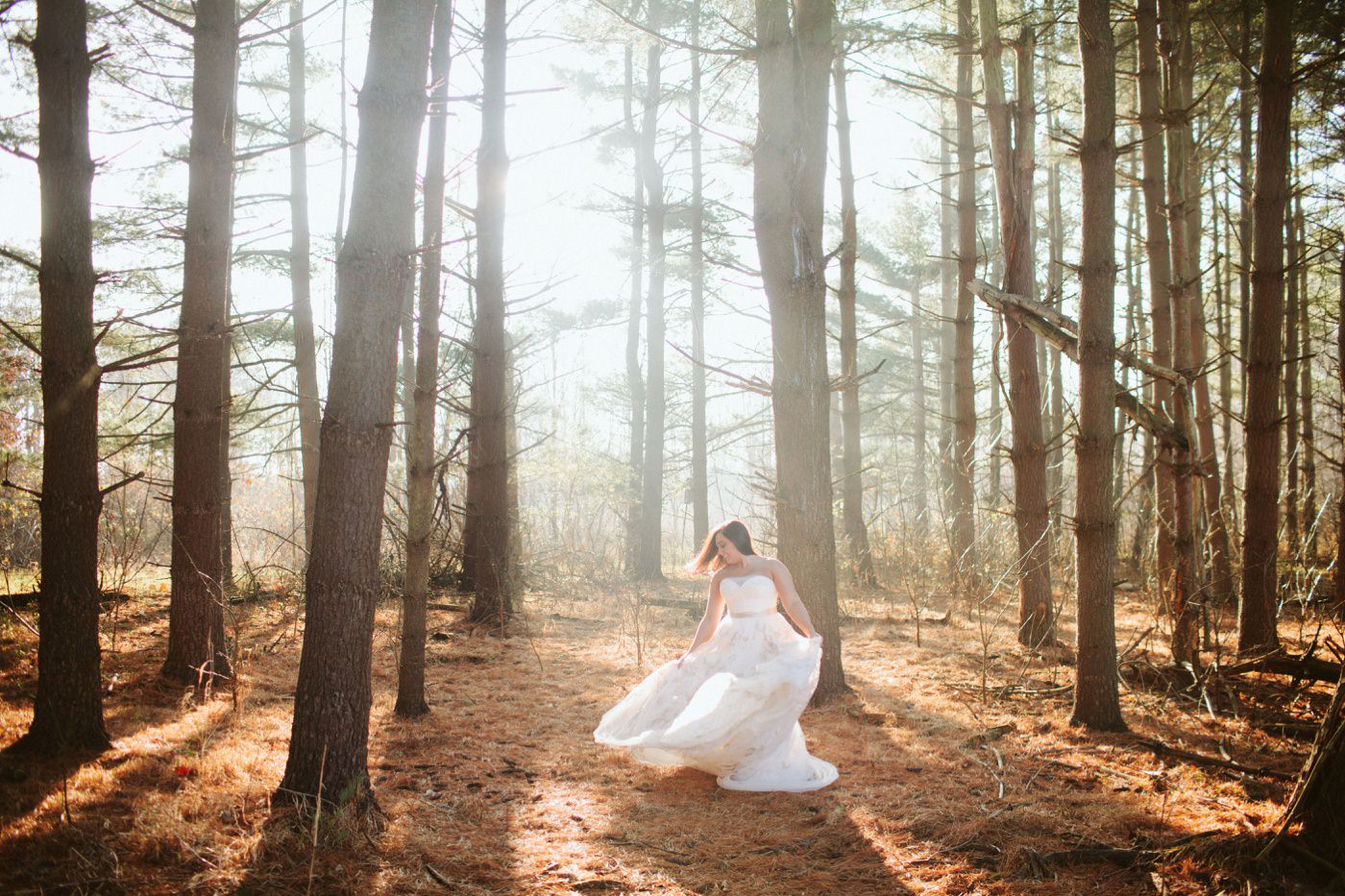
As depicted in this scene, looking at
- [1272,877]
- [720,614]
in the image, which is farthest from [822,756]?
[1272,877]

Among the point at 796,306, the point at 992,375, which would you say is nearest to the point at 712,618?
the point at 796,306

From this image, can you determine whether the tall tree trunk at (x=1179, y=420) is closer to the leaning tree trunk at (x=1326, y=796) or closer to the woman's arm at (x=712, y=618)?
the leaning tree trunk at (x=1326, y=796)

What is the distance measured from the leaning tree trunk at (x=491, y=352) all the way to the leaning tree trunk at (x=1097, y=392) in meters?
6.67

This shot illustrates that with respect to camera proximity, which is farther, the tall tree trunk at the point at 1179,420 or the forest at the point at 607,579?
the tall tree trunk at the point at 1179,420

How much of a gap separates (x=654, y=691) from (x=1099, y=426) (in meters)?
3.55

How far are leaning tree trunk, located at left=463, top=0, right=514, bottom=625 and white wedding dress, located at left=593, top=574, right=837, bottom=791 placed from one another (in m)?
4.96

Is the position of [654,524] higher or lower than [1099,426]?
lower

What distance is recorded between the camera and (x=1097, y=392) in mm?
5594

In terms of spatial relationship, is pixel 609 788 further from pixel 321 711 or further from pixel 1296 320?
pixel 1296 320

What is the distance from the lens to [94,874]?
11.0ft

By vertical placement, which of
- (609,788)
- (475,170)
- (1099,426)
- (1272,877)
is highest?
(475,170)

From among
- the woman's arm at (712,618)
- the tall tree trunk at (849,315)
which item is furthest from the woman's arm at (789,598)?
the tall tree trunk at (849,315)

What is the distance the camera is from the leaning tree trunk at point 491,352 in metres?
10.2

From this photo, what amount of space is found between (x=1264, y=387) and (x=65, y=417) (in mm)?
9110
